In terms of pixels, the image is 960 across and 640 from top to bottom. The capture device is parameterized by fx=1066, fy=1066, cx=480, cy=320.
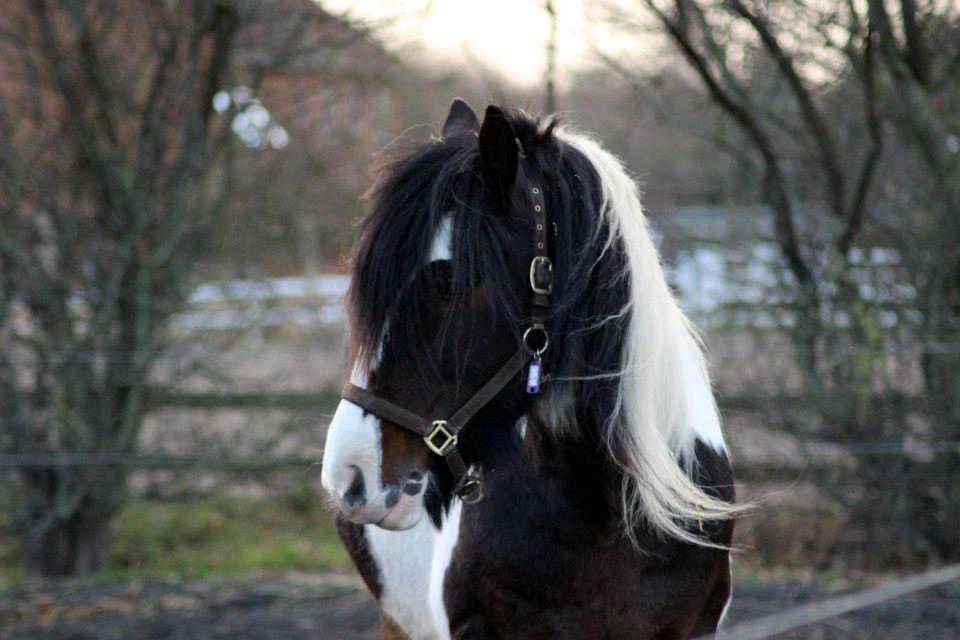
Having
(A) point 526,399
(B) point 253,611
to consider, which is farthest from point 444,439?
(B) point 253,611

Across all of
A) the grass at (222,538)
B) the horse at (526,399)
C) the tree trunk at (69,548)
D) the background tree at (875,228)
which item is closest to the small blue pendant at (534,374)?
the horse at (526,399)

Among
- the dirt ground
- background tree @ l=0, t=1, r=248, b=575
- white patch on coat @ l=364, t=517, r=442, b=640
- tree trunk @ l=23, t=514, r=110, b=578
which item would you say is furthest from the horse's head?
tree trunk @ l=23, t=514, r=110, b=578

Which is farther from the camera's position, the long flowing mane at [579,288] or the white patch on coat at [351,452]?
the long flowing mane at [579,288]

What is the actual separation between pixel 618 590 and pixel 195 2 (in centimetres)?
532

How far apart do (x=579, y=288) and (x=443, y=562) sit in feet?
2.43

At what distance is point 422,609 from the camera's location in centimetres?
291

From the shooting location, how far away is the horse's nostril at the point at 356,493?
2029 mm

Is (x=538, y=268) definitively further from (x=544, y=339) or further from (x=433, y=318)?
(x=433, y=318)

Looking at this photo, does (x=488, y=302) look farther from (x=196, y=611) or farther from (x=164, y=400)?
(x=164, y=400)

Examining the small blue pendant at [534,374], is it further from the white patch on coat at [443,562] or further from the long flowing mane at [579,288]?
the white patch on coat at [443,562]

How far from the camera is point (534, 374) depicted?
2.19m

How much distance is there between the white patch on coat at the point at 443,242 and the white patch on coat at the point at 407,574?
872 mm

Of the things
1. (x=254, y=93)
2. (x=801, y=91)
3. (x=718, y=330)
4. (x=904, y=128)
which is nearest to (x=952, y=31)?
(x=904, y=128)

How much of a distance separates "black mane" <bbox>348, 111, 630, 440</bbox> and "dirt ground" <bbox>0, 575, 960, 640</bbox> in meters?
3.08
